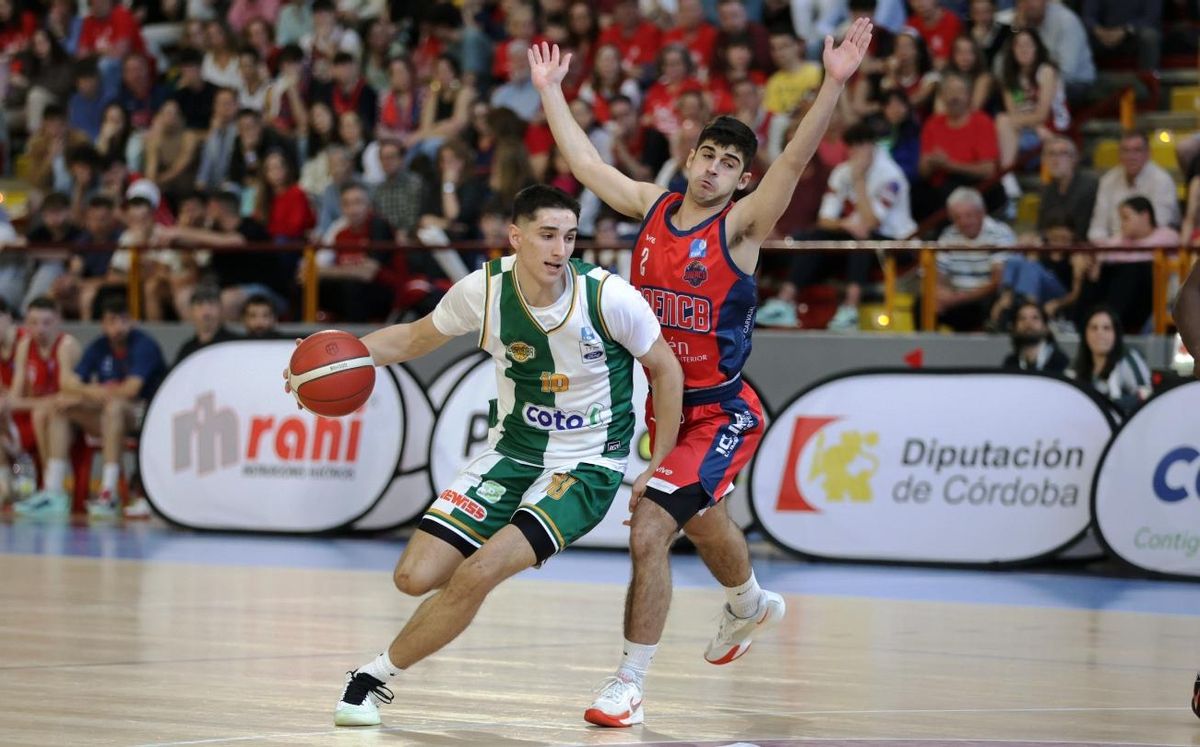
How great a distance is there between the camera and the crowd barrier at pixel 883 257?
11.9 metres

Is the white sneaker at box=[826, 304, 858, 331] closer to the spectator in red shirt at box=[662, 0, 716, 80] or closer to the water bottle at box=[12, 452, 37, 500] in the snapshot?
the spectator in red shirt at box=[662, 0, 716, 80]

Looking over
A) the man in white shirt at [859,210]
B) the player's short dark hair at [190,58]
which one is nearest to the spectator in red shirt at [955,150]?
the man in white shirt at [859,210]

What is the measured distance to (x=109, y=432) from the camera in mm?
14172

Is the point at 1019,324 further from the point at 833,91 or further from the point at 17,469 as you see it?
the point at 17,469

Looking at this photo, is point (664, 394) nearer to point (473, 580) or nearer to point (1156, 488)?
point (473, 580)

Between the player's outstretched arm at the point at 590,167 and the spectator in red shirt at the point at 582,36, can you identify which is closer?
the player's outstretched arm at the point at 590,167

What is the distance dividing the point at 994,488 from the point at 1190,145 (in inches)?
136

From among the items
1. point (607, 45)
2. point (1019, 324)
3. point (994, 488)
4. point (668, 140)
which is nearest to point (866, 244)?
point (1019, 324)

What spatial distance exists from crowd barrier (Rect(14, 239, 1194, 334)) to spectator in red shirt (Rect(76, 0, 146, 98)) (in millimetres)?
4786

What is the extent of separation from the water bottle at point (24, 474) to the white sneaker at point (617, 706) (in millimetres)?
9890

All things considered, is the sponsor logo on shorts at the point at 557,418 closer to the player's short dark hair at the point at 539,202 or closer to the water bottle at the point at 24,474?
the player's short dark hair at the point at 539,202

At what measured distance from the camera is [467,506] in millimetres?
6246

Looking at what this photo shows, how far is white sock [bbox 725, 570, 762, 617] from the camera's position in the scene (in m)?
7.16

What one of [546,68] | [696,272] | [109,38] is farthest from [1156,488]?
[109,38]
